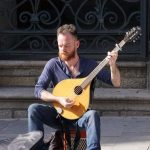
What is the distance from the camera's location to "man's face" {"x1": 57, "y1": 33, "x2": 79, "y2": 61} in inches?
207

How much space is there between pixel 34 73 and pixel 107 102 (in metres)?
1.09

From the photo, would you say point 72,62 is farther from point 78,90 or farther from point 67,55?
point 78,90

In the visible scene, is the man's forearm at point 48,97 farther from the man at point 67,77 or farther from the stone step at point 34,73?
the stone step at point 34,73

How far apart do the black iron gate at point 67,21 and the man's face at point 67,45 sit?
2804 mm

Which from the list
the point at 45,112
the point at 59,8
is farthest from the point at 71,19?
the point at 45,112

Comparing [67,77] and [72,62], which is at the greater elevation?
[72,62]

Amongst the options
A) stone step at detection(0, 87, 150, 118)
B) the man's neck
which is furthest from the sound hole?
stone step at detection(0, 87, 150, 118)

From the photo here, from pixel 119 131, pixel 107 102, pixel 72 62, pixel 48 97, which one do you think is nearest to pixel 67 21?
pixel 107 102

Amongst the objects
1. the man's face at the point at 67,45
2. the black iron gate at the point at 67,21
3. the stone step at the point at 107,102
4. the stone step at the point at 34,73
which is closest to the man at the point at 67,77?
the man's face at the point at 67,45

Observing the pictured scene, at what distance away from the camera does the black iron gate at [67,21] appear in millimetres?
8109

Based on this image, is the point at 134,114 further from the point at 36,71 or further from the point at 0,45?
the point at 0,45

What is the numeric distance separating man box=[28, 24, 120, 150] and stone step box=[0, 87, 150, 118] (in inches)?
87.0

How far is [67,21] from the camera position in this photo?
27.3 ft

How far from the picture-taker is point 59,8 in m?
8.30
